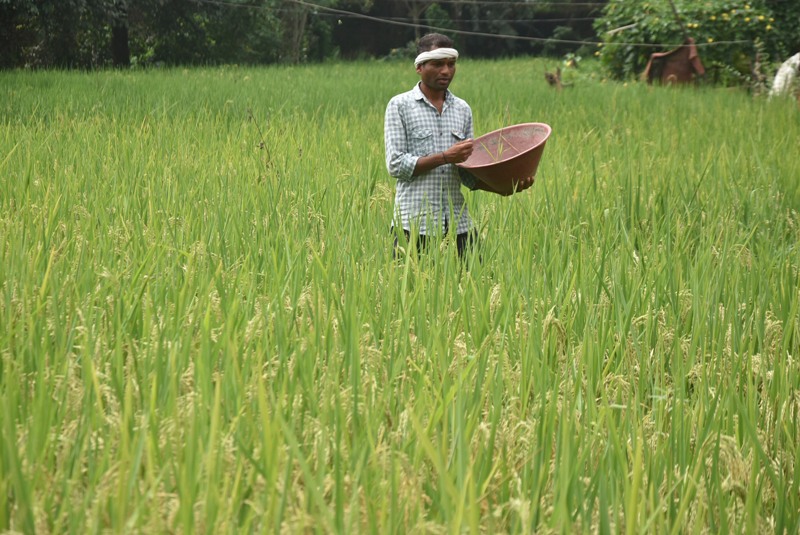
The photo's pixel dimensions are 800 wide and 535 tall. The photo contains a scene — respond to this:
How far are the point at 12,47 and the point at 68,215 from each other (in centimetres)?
1264

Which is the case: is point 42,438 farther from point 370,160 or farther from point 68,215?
point 370,160

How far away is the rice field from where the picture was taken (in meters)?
1.29

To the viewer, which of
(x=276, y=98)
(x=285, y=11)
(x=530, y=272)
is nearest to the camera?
(x=530, y=272)

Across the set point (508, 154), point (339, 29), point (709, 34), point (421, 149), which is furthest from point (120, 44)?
point (421, 149)

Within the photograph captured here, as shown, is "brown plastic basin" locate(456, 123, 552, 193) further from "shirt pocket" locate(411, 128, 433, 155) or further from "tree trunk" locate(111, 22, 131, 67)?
"tree trunk" locate(111, 22, 131, 67)

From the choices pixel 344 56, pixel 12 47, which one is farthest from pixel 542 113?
pixel 344 56

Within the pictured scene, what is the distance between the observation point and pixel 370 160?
4480mm

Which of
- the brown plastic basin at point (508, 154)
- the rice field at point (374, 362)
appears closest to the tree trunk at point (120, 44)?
the rice field at point (374, 362)

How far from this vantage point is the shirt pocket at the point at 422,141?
324 centimetres

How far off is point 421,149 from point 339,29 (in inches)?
916

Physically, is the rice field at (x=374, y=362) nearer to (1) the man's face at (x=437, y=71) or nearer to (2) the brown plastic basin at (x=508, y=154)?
(2) the brown plastic basin at (x=508, y=154)

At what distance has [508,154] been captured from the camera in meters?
3.63

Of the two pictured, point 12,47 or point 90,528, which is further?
point 12,47

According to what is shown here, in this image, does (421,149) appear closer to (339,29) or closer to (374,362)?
(374,362)
